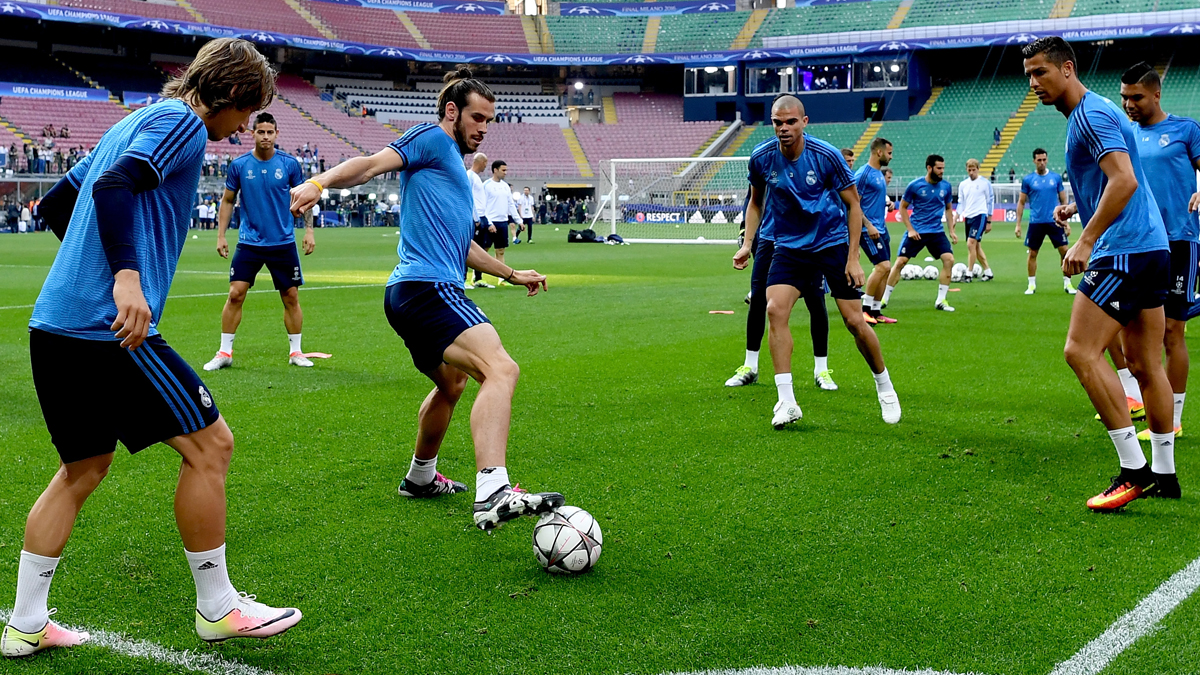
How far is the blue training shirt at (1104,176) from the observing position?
4801mm

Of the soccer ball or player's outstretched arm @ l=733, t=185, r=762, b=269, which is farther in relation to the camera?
player's outstretched arm @ l=733, t=185, r=762, b=269

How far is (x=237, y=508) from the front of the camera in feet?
16.2

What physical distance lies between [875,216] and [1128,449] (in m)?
9.14

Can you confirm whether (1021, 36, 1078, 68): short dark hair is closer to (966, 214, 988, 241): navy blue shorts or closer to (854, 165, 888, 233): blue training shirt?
(854, 165, 888, 233): blue training shirt

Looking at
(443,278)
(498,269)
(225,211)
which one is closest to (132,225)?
(443,278)

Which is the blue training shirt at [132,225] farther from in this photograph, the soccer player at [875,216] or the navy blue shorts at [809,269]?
the soccer player at [875,216]

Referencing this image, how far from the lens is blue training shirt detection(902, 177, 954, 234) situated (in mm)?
14938

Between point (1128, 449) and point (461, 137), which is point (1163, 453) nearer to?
point (1128, 449)

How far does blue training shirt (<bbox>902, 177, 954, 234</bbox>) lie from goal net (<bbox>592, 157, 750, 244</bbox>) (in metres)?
18.8

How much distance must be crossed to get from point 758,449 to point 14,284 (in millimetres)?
15778

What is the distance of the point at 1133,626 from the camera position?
3.54m

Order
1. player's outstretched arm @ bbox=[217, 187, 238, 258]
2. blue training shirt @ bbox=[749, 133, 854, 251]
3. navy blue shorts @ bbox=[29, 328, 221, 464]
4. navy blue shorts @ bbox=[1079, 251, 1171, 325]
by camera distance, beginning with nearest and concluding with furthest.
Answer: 1. navy blue shorts @ bbox=[29, 328, 221, 464]
2. navy blue shorts @ bbox=[1079, 251, 1171, 325]
3. blue training shirt @ bbox=[749, 133, 854, 251]
4. player's outstretched arm @ bbox=[217, 187, 238, 258]

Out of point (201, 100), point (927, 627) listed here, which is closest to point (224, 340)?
point (201, 100)

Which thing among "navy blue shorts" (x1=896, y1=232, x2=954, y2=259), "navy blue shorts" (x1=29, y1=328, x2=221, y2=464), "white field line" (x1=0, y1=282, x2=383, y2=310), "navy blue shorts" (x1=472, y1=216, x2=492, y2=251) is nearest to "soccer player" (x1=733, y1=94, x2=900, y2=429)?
"navy blue shorts" (x1=29, y1=328, x2=221, y2=464)
